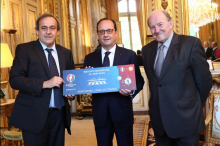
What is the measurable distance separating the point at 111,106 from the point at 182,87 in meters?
0.73

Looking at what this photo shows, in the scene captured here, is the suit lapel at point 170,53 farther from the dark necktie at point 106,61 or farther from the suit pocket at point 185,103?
the dark necktie at point 106,61

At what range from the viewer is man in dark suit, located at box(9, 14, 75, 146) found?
2.06m

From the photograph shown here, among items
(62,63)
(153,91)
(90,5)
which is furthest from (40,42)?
(90,5)

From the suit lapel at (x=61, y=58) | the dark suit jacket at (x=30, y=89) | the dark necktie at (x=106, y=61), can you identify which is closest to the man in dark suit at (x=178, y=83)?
the dark necktie at (x=106, y=61)

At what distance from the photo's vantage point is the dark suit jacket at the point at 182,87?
1913 millimetres

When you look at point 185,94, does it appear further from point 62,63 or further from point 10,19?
point 10,19

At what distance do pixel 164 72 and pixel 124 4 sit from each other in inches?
495

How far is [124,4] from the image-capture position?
45.4 ft

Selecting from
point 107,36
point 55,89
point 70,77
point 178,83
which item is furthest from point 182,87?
point 55,89

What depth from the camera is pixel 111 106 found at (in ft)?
7.59

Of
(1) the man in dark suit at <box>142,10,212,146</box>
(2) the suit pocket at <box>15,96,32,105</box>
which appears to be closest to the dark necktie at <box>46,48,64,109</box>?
(2) the suit pocket at <box>15,96,32,105</box>

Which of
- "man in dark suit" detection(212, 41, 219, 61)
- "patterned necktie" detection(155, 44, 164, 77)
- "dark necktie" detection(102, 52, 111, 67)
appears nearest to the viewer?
"patterned necktie" detection(155, 44, 164, 77)

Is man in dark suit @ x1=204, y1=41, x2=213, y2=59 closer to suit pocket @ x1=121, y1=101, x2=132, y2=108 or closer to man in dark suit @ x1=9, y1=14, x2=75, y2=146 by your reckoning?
suit pocket @ x1=121, y1=101, x2=132, y2=108

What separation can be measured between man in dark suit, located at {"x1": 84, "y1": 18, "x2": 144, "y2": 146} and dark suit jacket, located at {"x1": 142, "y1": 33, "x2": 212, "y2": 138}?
0.44m
